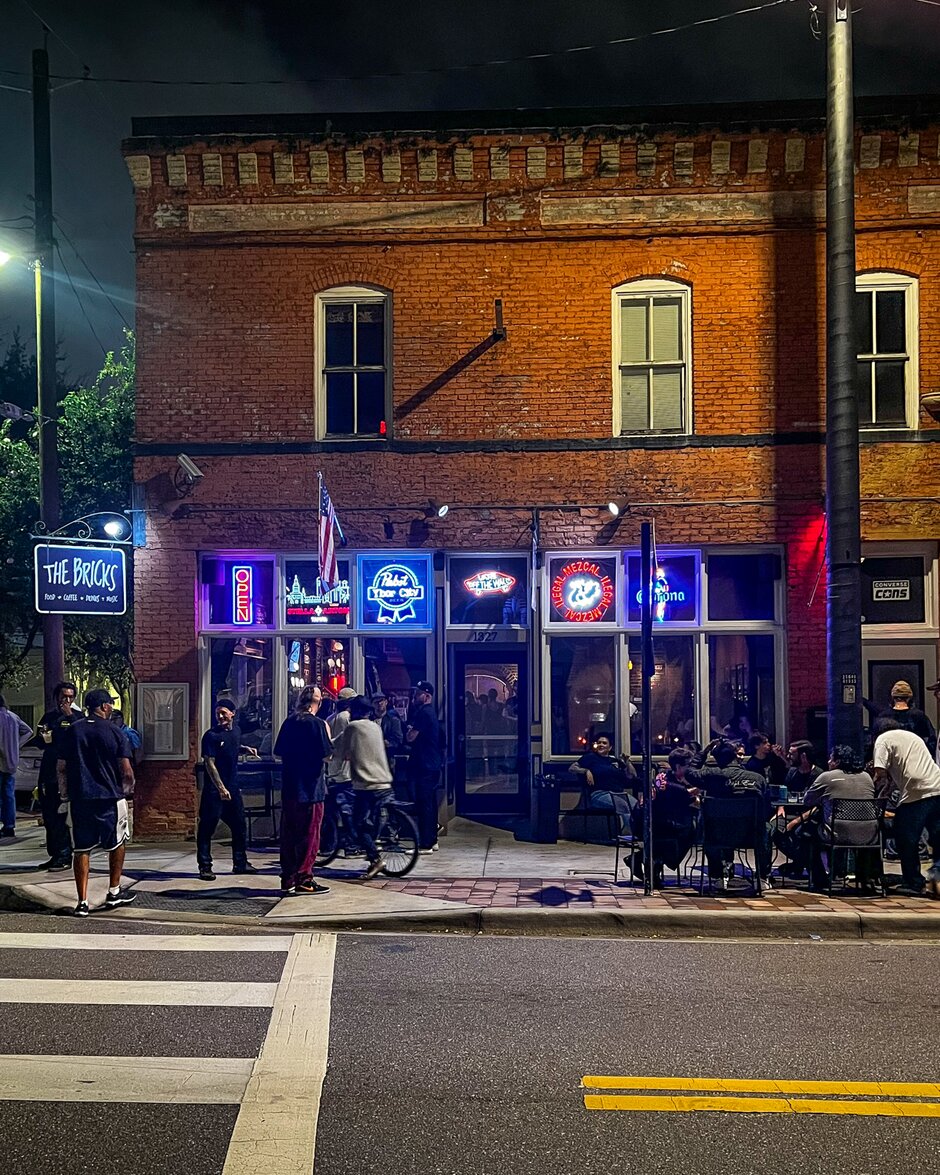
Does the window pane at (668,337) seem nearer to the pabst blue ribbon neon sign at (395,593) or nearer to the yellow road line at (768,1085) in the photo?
the pabst blue ribbon neon sign at (395,593)

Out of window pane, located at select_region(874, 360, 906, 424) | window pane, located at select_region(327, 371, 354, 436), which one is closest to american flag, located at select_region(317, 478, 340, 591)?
window pane, located at select_region(327, 371, 354, 436)

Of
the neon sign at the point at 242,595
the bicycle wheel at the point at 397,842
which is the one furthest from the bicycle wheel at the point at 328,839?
the neon sign at the point at 242,595

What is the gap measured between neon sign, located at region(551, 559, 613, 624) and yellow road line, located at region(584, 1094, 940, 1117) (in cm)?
892

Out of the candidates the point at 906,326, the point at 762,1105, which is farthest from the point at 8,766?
the point at 906,326

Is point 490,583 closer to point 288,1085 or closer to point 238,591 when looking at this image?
point 238,591

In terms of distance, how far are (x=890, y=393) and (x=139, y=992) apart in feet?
35.8

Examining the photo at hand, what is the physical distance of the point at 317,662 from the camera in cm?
1399

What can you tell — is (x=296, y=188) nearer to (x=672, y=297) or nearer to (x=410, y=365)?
(x=410, y=365)

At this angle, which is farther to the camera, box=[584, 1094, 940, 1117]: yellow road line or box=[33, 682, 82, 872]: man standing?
box=[33, 682, 82, 872]: man standing

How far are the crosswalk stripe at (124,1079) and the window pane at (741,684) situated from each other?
9187 mm

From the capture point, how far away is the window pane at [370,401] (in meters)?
13.9

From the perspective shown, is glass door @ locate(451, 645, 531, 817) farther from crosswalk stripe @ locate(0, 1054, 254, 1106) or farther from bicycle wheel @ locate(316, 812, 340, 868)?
crosswalk stripe @ locate(0, 1054, 254, 1106)

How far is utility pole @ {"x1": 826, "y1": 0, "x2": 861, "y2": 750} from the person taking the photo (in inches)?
420

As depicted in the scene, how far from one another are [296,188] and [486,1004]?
35.2 feet
